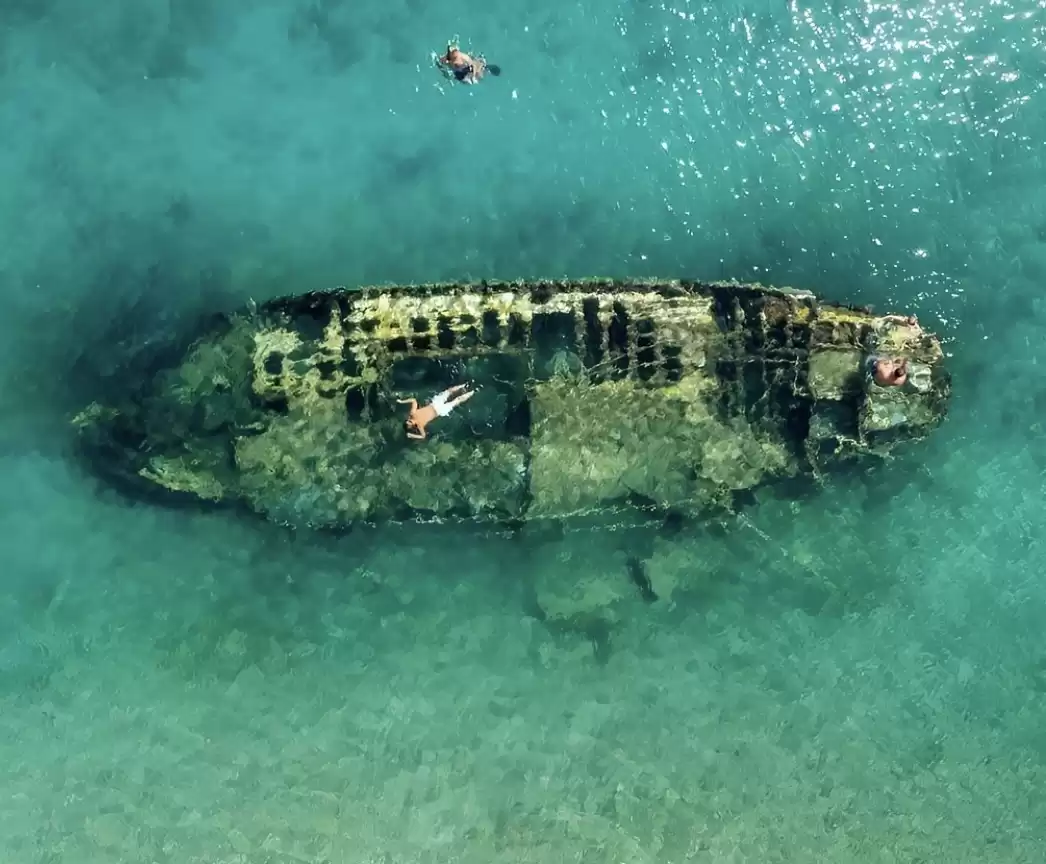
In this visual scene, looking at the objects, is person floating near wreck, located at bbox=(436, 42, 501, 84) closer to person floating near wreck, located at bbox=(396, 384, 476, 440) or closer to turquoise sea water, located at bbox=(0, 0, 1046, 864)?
turquoise sea water, located at bbox=(0, 0, 1046, 864)

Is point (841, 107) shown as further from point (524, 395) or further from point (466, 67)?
point (524, 395)

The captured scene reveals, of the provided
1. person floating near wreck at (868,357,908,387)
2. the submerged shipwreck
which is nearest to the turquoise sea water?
the submerged shipwreck

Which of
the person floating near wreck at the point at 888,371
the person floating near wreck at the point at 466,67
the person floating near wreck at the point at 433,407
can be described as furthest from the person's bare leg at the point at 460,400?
the person floating near wreck at the point at 888,371

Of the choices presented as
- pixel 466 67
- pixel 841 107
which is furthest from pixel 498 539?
pixel 841 107

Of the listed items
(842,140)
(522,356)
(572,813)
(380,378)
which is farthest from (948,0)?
(572,813)

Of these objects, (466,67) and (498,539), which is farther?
(498,539)
